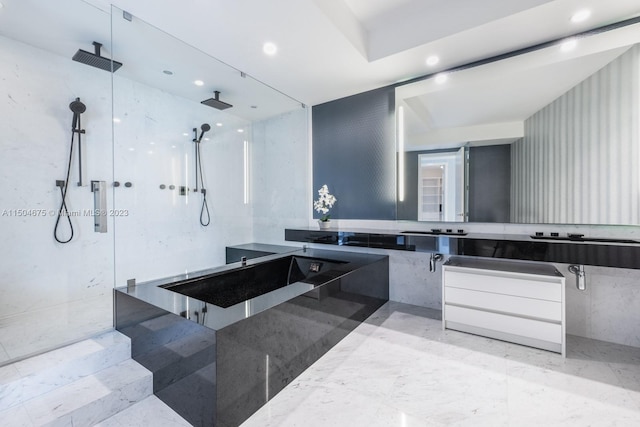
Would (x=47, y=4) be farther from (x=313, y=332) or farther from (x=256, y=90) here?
(x=313, y=332)

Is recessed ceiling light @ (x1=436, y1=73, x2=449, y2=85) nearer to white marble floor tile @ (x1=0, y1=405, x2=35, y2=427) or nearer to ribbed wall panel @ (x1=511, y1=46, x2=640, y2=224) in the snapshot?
ribbed wall panel @ (x1=511, y1=46, x2=640, y2=224)

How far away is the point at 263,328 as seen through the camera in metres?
1.50

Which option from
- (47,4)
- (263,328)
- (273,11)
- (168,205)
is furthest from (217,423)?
(47,4)

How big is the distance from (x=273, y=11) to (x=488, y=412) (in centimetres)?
275

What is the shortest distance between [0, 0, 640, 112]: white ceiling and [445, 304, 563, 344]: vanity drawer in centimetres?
218

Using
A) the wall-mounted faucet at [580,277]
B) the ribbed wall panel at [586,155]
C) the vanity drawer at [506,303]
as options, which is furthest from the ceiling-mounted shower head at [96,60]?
the wall-mounted faucet at [580,277]

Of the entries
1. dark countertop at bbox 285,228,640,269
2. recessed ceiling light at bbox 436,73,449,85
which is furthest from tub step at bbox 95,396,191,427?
recessed ceiling light at bbox 436,73,449,85

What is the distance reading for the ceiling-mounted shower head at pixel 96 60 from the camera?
2.23 meters

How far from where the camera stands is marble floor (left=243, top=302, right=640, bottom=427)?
4.72 feet

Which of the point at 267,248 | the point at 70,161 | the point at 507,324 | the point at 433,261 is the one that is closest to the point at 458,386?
the point at 507,324

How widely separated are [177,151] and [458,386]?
9.53 feet

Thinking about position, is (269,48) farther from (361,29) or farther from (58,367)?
(58,367)

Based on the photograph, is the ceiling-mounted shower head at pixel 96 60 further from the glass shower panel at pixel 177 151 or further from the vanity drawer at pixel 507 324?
the vanity drawer at pixel 507 324

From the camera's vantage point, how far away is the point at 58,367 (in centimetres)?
177
